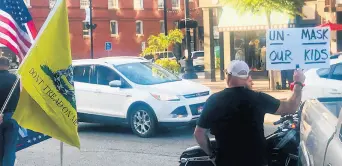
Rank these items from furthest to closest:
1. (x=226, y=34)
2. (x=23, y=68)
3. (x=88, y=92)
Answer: (x=226, y=34) → (x=88, y=92) → (x=23, y=68)

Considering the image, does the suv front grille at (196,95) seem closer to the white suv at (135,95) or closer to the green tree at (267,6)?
the white suv at (135,95)

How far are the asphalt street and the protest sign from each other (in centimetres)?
318

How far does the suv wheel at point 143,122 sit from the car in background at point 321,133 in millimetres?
6700

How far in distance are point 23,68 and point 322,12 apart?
712 inches

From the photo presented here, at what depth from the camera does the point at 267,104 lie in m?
4.54

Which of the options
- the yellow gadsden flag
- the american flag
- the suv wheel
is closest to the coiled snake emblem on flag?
the yellow gadsden flag

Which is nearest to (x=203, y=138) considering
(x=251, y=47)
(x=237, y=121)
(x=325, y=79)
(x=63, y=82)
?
(x=237, y=121)

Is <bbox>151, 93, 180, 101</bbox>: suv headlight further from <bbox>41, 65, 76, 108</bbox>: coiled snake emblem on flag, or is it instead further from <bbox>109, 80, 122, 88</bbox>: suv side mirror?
<bbox>41, 65, 76, 108</bbox>: coiled snake emblem on flag

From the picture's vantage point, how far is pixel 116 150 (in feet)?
34.3

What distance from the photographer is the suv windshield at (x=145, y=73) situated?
11977 millimetres

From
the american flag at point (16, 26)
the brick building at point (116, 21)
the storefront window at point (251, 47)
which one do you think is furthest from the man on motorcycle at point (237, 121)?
the brick building at point (116, 21)

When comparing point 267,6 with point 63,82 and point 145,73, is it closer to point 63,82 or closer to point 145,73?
point 145,73

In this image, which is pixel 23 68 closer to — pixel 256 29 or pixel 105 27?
pixel 256 29

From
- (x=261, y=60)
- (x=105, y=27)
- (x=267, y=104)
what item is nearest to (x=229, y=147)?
(x=267, y=104)
